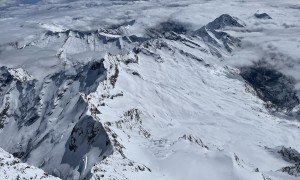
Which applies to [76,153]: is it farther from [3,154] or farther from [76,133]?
[3,154]

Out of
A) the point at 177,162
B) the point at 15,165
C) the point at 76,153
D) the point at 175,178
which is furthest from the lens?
the point at 76,153

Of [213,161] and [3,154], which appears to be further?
[213,161]

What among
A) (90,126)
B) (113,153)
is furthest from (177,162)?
(90,126)

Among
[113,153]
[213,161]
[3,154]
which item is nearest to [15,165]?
[3,154]

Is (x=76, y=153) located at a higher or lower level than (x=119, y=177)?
lower

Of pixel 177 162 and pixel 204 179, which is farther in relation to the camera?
pixel 177 162

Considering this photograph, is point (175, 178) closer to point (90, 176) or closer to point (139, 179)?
point (139, 179)

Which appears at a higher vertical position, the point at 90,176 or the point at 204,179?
the point at 90,176

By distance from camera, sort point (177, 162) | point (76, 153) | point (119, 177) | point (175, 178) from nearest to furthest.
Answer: point (119, 177)
point (175, 178)
point (177, 162)
point (76, 153)

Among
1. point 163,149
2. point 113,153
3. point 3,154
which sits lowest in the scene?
point 163,149
